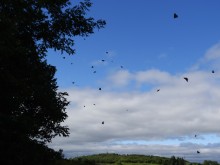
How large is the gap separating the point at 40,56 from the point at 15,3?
164 inches

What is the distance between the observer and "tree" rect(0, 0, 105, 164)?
80.4ft

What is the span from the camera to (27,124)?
79.5 ft

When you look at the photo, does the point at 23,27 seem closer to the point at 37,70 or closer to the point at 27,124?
the point at 37,70

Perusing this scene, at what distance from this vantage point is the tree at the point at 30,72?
80.4 feet

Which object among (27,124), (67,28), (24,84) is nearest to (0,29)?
(24,84)

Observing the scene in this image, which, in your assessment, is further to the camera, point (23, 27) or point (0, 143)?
point (23, 27)

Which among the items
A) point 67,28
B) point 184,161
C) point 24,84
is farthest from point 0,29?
point 184,161

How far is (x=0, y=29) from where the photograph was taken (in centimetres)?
2434

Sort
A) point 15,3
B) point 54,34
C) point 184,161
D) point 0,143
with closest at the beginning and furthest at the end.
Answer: point 0,143 → point 15,3 → point 54,34 → point 184,161

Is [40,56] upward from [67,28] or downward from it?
downward

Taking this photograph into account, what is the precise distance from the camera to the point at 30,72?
27.3 meters

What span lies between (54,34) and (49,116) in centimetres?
705

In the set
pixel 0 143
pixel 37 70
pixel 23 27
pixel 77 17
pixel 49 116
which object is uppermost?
pixel 77 17

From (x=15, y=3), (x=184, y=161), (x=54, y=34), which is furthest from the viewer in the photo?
(x=184, y=161)
